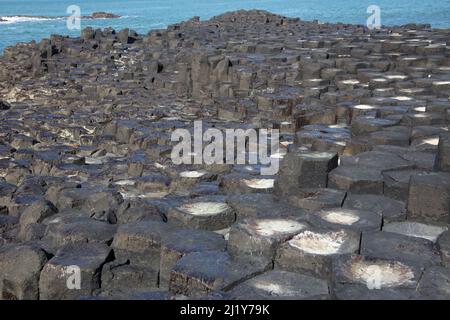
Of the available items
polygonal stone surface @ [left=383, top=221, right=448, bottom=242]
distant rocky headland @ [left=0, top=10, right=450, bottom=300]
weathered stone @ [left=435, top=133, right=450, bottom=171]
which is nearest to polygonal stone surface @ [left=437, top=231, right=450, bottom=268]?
distant rocky headland @ [left=0, top=10, right=450, bottom=300]

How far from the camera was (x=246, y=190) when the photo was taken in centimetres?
593

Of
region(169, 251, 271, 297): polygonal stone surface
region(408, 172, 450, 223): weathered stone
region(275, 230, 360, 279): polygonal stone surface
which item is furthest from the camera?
region(408, 172, 450, 223): weathered stone

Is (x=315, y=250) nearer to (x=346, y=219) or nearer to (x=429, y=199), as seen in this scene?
(x=346, y=219)

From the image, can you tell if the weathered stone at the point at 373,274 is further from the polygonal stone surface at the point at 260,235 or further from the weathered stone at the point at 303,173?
the weathered stone at the point at 303,173

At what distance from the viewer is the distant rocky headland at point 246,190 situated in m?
4.02

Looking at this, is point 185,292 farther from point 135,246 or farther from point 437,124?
point 437,124

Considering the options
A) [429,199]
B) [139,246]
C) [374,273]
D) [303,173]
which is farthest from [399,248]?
[139,246]

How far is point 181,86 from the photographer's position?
14789mm

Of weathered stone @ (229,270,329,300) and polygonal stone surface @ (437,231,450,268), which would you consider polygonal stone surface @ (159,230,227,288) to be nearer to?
weathered stone @ (229,270,329,300)

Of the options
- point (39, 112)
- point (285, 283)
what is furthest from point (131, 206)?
point (39, 112)

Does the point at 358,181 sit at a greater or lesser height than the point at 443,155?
lesser

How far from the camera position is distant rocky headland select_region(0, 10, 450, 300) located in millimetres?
4020

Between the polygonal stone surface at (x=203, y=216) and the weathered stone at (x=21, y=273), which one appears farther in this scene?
the polygonal stone surface at (x=203, y=216)

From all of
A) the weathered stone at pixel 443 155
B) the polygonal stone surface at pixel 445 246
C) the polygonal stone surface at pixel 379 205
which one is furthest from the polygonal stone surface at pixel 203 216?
the weathered stone at pixel 443 155
